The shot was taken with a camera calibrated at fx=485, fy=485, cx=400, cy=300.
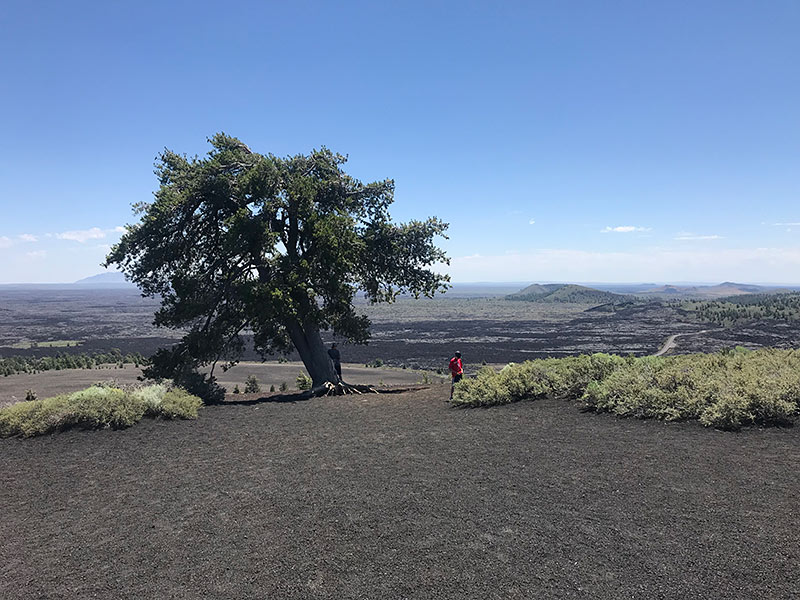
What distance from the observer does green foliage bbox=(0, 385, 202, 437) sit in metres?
10.4

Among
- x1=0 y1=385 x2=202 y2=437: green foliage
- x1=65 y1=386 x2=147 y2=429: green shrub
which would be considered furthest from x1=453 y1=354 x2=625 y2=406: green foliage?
x1=65 y1=386 x2=147 y2=429: green shrub

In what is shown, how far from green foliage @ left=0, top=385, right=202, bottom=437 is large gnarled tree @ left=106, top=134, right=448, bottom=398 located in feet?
13.5

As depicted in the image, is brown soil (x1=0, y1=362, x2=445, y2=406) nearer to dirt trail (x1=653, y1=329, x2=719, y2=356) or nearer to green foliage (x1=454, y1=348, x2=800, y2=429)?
green foliage (x1=454, y1=348, x2=800, y2=429)

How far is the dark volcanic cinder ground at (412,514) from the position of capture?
4734 millimetres

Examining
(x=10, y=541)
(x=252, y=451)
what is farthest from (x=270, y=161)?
(x=10, y=541)

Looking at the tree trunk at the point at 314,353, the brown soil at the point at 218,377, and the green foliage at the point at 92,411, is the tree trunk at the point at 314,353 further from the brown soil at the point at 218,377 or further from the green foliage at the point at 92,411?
the brown soil at the point at 218,377

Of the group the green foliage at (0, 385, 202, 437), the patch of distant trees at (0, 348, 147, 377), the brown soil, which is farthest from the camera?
the patch of distant trees at (0, 348, 147, 377)

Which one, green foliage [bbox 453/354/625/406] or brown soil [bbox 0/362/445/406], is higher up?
green foliage [bbox 453/354/625/406]

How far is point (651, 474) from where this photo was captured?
22.8 ft

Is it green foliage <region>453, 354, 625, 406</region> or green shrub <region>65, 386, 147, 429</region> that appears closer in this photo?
green shrub <region>65, 386, 147, 429</region>

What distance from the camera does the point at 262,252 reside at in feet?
56.1

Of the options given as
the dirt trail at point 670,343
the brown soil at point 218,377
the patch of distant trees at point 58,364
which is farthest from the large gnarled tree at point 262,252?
the dirt trail at point 670,343

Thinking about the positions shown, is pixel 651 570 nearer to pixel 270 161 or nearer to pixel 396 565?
pixel 396 565

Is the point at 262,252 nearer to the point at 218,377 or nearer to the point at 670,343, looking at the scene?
the point at 218,377
